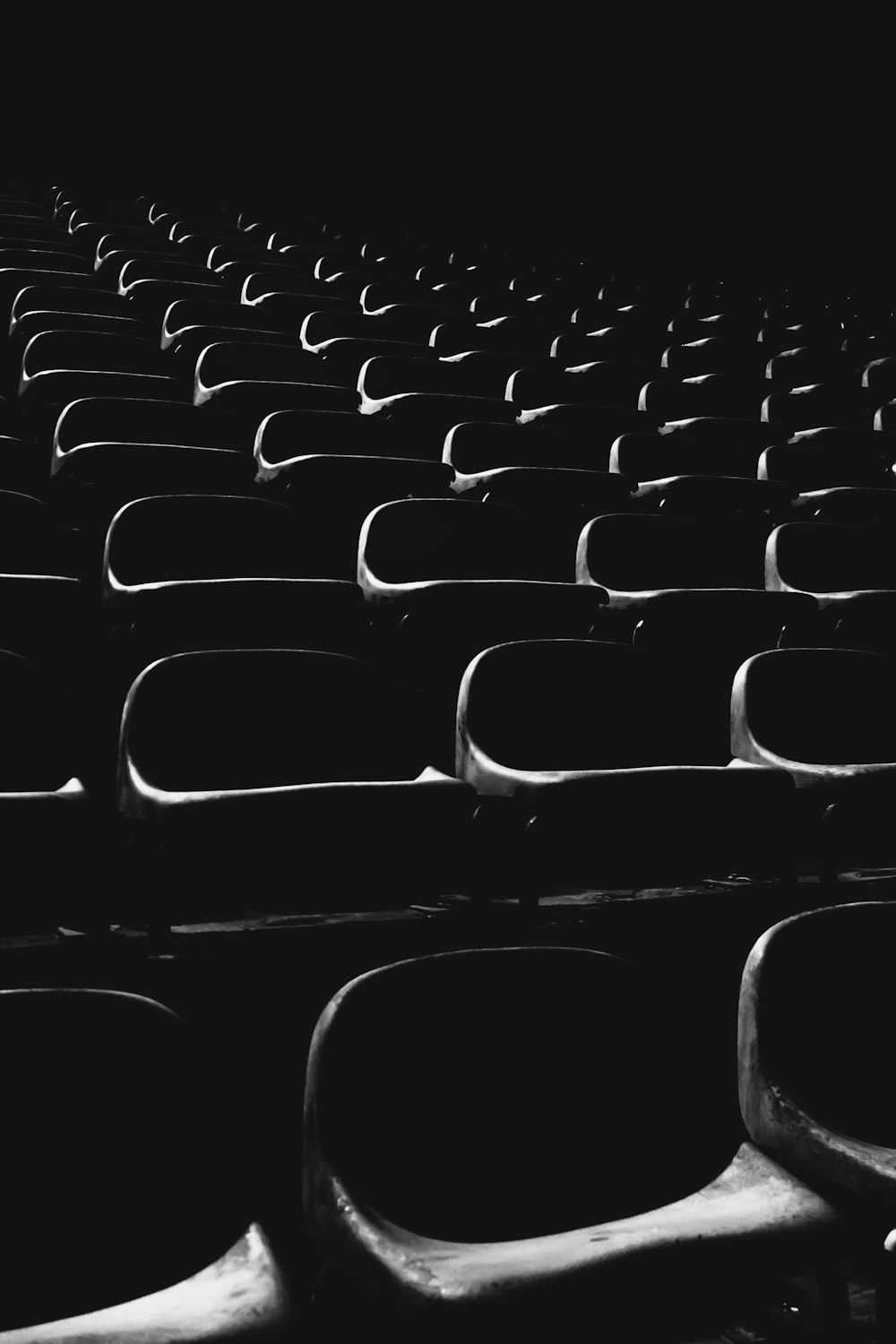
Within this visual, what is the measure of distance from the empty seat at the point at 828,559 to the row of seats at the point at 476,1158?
0.95 meters

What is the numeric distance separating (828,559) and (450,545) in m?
0.52

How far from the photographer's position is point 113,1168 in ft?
2.28

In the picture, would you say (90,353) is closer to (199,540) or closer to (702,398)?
(199,540)

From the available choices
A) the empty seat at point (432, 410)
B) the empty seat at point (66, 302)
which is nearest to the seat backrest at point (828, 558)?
the empty seat at point (432, 410)

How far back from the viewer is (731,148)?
19.5 feet

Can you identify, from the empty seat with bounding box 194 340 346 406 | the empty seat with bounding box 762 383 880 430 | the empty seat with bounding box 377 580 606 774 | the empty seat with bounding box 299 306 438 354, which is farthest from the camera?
the empty seat with bounding box 299 306 438 354

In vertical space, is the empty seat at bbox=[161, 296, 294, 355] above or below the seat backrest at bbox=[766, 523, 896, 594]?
above

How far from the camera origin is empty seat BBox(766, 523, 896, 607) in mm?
1812

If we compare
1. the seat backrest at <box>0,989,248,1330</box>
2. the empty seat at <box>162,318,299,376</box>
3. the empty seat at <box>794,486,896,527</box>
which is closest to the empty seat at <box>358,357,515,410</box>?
the empty seat at <box>162,318,299,376</box>

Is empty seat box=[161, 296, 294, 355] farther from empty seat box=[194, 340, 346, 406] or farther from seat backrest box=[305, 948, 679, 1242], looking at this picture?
seat backrest box=[305, 948, 679, 1242]

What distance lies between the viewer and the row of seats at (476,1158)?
669 mm

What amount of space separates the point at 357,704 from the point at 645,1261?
2.13 feet

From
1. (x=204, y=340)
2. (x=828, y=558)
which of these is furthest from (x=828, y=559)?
(x=204, y=340)

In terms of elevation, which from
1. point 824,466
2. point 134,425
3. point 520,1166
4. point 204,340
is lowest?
point 520,1166
